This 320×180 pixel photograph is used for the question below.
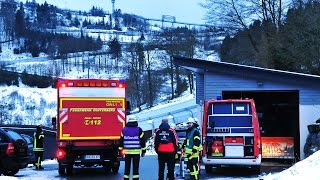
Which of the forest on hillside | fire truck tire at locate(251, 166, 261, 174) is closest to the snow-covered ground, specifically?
fire truck tire at locate(251, 166, 261, 174)

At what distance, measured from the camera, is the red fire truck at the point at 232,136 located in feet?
57.0

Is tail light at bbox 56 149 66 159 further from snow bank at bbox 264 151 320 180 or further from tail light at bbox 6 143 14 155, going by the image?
snow bank at bbox 264 151 320 180

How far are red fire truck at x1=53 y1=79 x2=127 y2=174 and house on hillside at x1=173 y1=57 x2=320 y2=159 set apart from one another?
7.22m

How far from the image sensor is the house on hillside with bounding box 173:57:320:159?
2448 centimetres

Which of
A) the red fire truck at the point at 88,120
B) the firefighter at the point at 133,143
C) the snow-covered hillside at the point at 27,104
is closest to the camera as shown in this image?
the firefighter at the point at 133,143

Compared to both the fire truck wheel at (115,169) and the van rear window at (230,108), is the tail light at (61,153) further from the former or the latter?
the van rear window at (230,108)

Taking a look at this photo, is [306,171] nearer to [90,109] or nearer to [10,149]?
[90,109]

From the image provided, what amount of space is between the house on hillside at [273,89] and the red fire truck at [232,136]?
20.5 ft

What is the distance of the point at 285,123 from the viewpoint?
2627 cm

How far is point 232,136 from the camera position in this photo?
689 inches

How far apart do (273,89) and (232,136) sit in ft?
25.8

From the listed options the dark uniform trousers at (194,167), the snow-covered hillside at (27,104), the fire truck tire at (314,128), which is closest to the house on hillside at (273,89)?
the fire truck tire at (314,128)

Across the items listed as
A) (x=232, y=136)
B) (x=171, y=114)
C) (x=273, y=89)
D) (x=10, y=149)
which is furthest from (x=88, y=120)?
(x=171, y=114)

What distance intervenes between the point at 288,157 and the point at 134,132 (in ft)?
38.0
